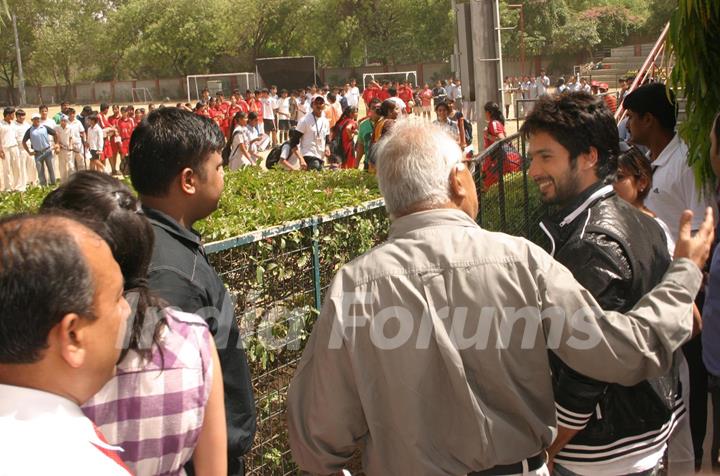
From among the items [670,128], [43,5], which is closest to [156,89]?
[43,5]

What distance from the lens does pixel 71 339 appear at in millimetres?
1626

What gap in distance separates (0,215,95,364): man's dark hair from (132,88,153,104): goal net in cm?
6447

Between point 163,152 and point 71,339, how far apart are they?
1.24 m

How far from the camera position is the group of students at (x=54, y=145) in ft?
64.5

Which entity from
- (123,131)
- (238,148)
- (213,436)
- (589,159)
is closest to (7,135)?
(123,131)

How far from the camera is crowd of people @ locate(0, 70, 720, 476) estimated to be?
2047mm

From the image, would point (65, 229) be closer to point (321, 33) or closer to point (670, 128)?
point (670, 128)

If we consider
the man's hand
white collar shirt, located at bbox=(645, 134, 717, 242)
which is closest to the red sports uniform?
white collar shirt, located at bbox=(645, 134, 717, 242)

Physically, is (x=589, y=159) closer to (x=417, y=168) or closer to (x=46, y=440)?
(x=417, y=168)

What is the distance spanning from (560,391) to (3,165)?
20217 mm

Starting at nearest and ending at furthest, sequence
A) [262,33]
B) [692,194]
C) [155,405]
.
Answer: [155,405] → [692,194] → [262,33]

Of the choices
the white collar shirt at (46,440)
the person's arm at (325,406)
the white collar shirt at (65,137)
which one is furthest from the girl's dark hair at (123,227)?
the white collar shirt at (65,137)

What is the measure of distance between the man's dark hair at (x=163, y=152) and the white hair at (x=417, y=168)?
75 centimetres

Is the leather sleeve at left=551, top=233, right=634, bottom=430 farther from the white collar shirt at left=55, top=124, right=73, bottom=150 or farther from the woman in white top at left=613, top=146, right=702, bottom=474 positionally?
the white collar shirt at left=55, top=124, right=73, bottom=150
